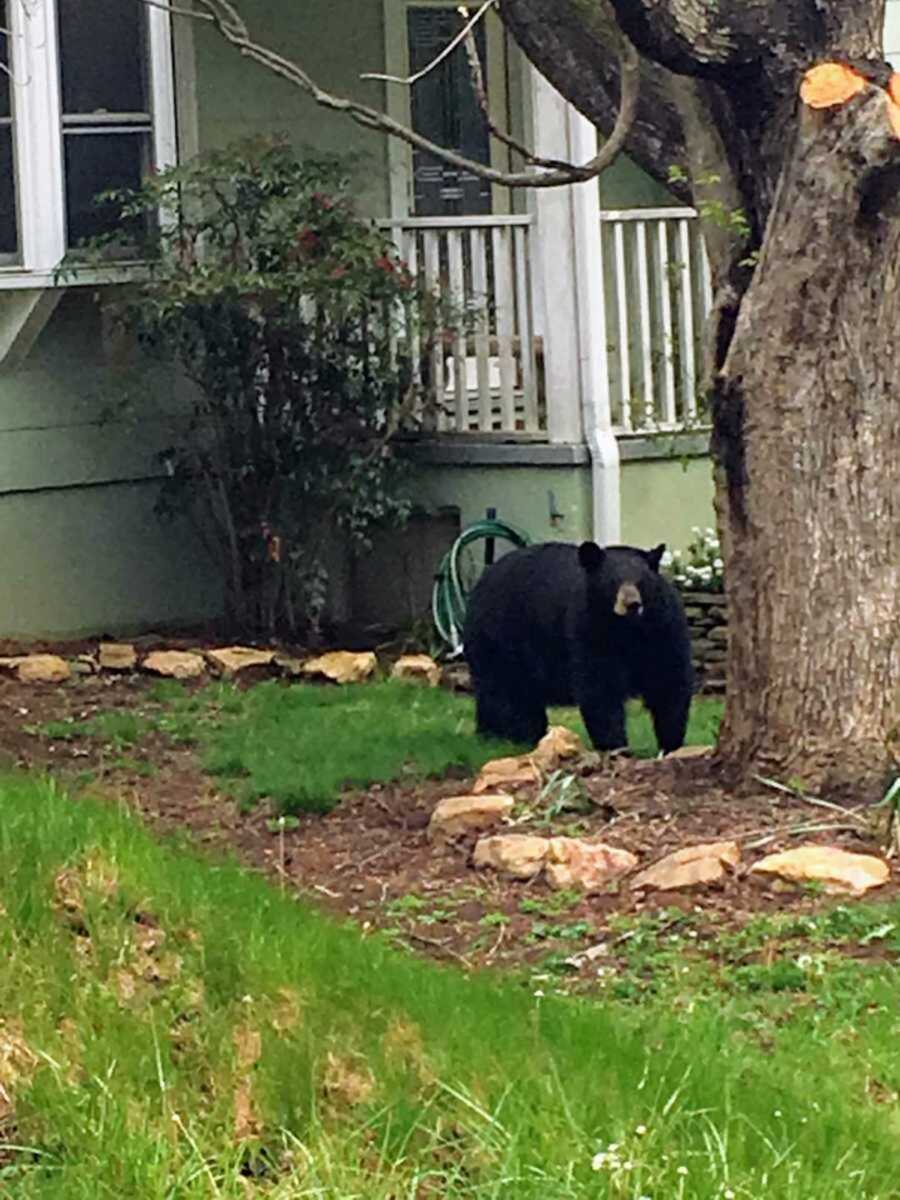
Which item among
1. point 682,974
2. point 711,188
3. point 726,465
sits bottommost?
point 682,974

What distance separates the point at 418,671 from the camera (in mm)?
12578

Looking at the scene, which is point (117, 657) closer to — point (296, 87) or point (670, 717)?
point (296, 87)

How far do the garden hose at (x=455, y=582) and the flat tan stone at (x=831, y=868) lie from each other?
5.84m

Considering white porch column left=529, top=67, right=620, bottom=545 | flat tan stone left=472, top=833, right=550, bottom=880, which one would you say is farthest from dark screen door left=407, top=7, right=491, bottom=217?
flat tan stone left=472, top=833, right=550, bottom=880

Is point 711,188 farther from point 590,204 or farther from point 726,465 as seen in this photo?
point 590,204

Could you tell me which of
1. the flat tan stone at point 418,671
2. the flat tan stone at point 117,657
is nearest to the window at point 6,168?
the flat tan stone at point 117,657

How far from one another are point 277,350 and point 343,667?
1885 millimetres

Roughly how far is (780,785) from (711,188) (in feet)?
6.62

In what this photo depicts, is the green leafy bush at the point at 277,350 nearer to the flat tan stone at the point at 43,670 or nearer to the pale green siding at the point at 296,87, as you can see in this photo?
the pale green siding at the point at 296,87

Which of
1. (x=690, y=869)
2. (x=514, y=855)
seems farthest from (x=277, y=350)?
(x=690, y=869)

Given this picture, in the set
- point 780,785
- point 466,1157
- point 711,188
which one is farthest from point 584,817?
point 466,1157

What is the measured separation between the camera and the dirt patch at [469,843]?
7102 millimetres

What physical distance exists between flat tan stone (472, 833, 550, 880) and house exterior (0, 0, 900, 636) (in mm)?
5325

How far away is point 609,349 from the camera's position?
1402 centimetres
